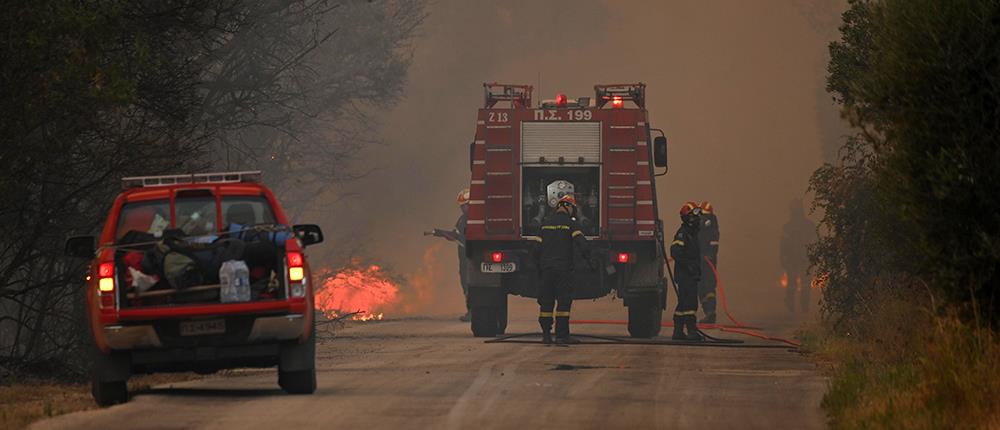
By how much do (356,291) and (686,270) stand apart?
798 inches

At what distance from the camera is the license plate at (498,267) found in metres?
22.7

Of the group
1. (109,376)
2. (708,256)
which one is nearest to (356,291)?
(708,256)

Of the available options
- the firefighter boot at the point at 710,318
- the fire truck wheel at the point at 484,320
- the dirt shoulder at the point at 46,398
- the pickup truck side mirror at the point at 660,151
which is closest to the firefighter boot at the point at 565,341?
the fire truck wheel at the point at 484,320

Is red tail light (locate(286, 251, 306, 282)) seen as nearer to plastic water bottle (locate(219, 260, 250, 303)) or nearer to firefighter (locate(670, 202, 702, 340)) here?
plastic water bottle (locate(219, 260, 250, 303))

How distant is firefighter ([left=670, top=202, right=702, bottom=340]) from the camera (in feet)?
72.0

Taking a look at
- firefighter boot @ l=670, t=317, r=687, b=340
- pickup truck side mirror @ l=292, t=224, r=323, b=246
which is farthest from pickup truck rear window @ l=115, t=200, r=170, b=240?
firefighter boot @ l=670, t=317, r=687, b=340

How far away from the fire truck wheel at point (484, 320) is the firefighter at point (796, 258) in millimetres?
14264

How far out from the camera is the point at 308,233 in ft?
44.6

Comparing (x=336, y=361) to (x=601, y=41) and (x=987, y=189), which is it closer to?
(x=987, y=189)

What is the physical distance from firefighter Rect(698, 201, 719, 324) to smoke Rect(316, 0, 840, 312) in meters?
27.6

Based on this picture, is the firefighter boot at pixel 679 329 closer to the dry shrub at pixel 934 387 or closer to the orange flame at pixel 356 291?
the dry shrub at pixel 934 387

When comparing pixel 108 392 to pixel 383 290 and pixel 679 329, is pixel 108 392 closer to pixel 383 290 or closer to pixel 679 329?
pixel 679 329

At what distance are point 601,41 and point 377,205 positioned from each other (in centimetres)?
1812

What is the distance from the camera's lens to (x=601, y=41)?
70.2 m
